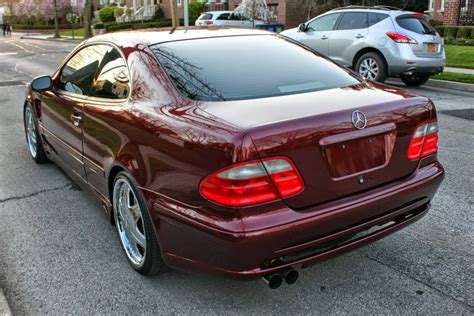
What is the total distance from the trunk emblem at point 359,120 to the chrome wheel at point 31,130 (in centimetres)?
408

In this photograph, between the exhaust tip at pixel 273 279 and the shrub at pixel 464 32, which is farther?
the shrub at pixel 464 32

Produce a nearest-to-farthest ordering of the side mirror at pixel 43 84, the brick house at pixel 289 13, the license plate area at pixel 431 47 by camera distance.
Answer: the side mirror at pixel 43 84, the license plate area at pixel 431 47, the brick house at pixel 289 13

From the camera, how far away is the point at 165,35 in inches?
147

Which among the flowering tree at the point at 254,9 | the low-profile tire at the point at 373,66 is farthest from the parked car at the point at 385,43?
the flowering tree at the point at 254,9

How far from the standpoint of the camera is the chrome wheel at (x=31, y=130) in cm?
567

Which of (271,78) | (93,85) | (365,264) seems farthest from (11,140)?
(365,264)

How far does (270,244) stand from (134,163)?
108cm

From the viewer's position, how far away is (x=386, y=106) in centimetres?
290

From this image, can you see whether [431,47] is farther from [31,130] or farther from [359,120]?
[359,120]

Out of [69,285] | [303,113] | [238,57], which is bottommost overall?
[69,285]

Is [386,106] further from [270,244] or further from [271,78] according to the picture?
[270,244]

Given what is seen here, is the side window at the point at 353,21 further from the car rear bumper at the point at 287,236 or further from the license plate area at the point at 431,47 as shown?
the car rear bumper at the point at 287,236

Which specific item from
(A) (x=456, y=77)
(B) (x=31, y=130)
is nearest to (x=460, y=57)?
(A) (x=456, y=77)

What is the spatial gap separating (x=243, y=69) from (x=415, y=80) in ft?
31.3
